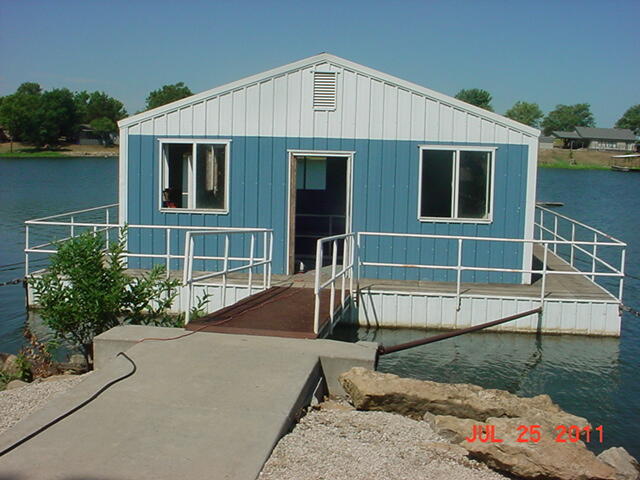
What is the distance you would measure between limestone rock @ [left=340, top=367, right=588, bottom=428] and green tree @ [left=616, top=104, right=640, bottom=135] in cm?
14331

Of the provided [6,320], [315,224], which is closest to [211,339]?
[6,320]

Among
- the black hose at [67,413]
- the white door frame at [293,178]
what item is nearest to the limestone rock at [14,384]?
the black hose at [67,413]

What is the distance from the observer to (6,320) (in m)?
13.6

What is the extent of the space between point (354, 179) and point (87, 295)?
5685 millimetres

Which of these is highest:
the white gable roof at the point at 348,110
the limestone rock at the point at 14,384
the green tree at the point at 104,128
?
the green tree at the point at 104,128

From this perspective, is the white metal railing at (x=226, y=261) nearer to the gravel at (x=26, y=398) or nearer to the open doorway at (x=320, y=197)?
the gravel at (x=26, y=398)

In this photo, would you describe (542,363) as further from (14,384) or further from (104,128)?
(104,128)

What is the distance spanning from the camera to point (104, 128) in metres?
111

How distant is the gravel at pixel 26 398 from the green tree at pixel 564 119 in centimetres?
14188

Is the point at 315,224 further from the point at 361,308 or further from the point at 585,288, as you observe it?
the point at 585,288

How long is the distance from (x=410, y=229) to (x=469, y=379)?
11.0ft

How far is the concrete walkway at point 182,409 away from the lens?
4969mm
